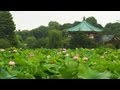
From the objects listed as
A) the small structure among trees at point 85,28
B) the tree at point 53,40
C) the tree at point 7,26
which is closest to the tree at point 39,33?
the tree at point 7,26

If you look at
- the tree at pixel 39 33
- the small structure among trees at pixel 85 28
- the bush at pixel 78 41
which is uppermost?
the small structure among trees at pixel 85 28

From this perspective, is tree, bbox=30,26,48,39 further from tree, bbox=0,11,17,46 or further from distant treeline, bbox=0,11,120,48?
tree, bbox=0,11,17,46

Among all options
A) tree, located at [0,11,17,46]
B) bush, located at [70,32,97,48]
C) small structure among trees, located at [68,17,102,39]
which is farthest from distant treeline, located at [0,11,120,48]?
small structure among trees, located at [68,17,102,39]

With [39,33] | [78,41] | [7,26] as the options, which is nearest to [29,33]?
[39,33]

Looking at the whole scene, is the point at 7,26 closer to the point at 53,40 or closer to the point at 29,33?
the point at 29,33

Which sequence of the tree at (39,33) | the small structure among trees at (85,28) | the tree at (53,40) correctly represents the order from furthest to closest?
the small structure among trees at (85,28)
the tree at (53,40)
the tree at (39,33)

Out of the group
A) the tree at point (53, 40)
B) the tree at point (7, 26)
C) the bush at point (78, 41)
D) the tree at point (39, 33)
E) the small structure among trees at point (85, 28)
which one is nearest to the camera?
the tree at point (7, 26)

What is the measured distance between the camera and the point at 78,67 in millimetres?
1162

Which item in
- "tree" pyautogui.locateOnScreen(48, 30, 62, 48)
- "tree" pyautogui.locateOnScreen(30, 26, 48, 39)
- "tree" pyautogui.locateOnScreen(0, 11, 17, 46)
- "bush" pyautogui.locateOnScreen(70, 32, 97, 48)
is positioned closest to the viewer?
"tree" pyautogui.locateOnScreen(0, 11, 17, 46)

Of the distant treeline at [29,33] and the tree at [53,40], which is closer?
the distant treeline at [29,33]

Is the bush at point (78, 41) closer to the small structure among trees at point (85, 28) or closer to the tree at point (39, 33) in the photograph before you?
the small structure among trees at point (85, 28)
